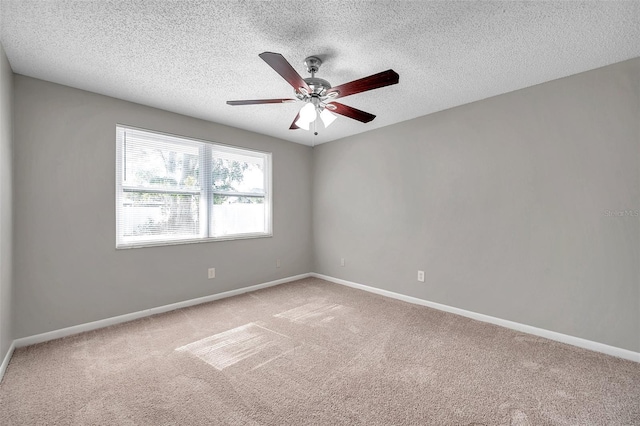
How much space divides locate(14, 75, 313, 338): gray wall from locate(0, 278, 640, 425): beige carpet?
314mm

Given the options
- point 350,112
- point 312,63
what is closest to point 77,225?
point 312,63

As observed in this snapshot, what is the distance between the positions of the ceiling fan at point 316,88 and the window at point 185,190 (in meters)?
1.58

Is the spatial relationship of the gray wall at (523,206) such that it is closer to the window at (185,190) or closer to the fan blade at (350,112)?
the fan blade at (350,112)

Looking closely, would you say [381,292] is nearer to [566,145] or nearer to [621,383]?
[621,383]

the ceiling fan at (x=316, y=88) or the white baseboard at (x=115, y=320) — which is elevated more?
the ceiling fan at (x=316, y=88)

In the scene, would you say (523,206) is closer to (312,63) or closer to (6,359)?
(312,63)

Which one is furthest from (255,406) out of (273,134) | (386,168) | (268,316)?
(273,134)

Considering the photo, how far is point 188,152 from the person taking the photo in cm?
343

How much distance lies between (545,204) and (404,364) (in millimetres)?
1973

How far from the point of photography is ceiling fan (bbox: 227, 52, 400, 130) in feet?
5.52

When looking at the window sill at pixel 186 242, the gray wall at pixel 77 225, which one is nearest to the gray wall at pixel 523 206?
the window sill at pixel 186 242

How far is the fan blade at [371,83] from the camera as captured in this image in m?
1.70

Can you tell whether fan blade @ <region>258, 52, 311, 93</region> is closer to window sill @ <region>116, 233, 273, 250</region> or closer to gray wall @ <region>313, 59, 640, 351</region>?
gray wall @ <region>313, 59, 640, 351</region>

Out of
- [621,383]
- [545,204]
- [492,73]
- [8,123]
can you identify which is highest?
[492,73]
